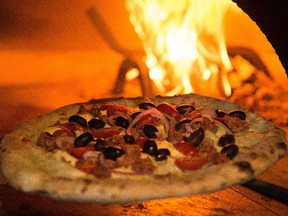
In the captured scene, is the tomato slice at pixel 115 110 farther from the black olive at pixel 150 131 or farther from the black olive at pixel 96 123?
the black olive at pixel 150 131

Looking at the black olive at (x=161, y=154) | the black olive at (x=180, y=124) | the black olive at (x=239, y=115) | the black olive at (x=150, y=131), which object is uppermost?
the black olive at (x=239, y=115)

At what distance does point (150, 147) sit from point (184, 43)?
369 centimetres

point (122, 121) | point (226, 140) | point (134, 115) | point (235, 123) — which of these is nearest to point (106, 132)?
point (122, 121)

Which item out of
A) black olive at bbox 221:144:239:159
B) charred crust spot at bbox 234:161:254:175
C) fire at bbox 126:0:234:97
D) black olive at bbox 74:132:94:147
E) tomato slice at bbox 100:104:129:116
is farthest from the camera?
fire at bbox 126:0:234:97

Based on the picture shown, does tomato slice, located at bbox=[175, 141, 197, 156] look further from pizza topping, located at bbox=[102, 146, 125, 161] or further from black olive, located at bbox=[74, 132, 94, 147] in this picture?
black olive, located at bbox=[74, 132, 94, 147]

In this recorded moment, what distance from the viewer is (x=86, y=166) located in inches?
124

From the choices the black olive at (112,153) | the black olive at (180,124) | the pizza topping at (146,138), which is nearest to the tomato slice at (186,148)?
the pizza topping at (146,138)

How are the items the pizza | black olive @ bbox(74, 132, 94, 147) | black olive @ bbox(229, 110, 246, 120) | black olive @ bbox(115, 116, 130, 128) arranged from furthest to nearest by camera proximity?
1. black olive @ bbox(229, 110, 246, 120)
2. black olive @ bbox(115, 116, 130, 128)
3. black olive @ bbox(74, 132, 94, 147)
4. the pizza

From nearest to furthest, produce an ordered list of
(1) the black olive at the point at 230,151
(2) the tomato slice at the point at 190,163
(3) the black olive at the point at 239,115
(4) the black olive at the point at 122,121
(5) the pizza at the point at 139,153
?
(5) the pizza at the point at 139,153 → (2) the tomato slice at the point at 190,163 → (1) the black olive at the point at 230,151 → (4) the black olive at the point at 122,121 → (3) the black olive at the point at 239,115

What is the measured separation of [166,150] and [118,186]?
0.60 metres

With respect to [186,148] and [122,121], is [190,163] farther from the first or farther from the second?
[122,121]

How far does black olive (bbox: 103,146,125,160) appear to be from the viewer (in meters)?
3.19

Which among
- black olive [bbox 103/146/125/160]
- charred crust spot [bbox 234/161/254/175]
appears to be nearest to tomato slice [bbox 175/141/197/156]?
charred crust spot [bbox 234/161/254/175]

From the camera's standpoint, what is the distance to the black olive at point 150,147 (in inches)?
132
